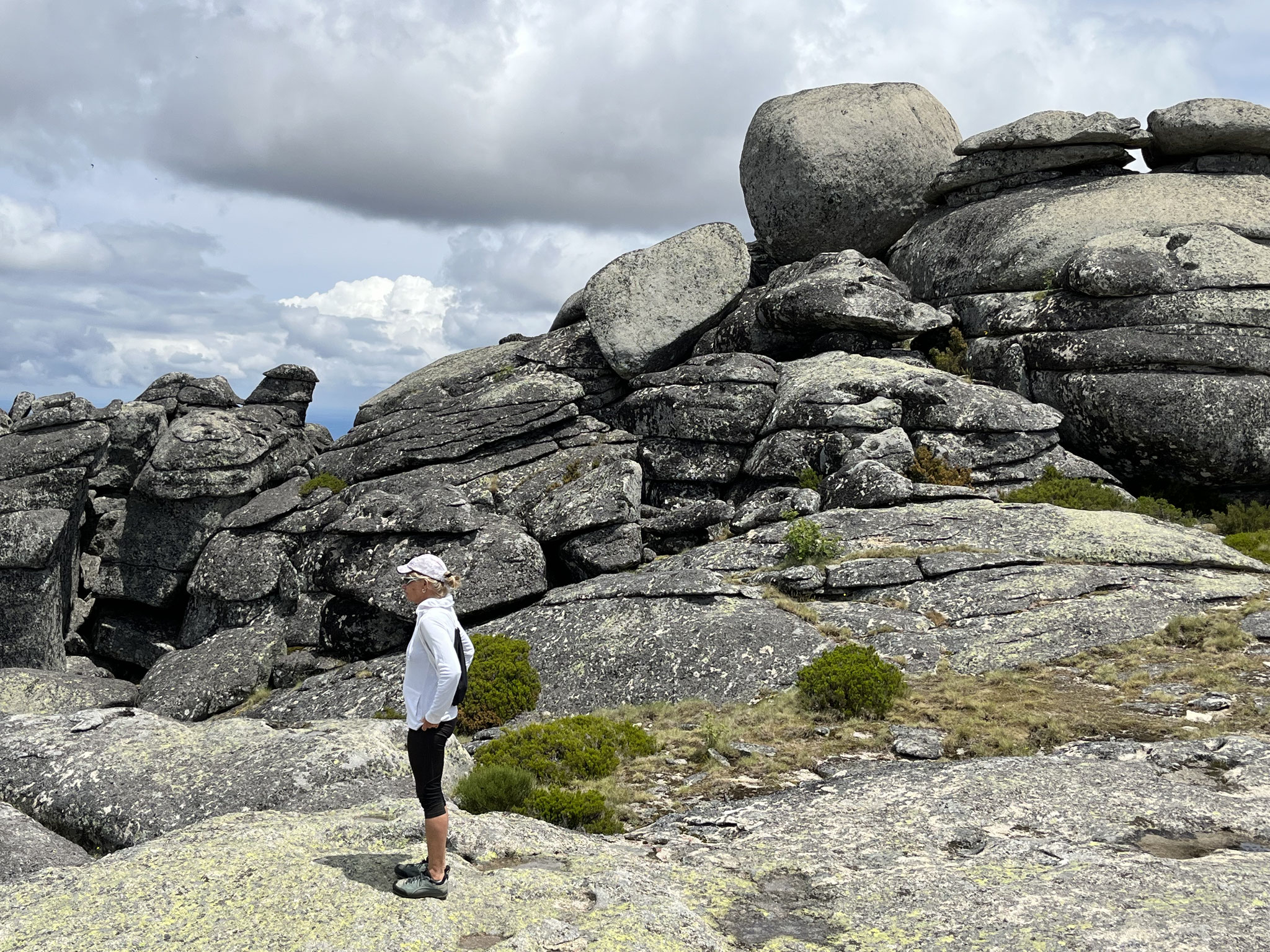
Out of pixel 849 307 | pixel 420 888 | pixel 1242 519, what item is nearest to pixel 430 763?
pixel 420 888

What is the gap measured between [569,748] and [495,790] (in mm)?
2381

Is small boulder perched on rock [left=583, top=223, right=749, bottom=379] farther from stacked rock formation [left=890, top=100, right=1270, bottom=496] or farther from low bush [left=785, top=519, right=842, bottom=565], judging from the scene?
low bush [left=785, top=519, right=842, bottom=565]

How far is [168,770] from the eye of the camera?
1302 centimetres

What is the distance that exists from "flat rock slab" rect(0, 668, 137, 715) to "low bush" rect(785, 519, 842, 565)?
17556 mm

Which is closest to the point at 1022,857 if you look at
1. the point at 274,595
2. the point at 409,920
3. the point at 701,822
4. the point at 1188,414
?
the point at 701,822

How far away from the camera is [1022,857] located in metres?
9.94

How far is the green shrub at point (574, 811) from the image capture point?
12.5 meters

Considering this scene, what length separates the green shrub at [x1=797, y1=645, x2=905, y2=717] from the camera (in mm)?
16438

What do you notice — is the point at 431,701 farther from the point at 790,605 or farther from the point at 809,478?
the point at 809,478

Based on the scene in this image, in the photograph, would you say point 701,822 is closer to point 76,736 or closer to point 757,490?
point 76,736

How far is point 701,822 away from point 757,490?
736 inches

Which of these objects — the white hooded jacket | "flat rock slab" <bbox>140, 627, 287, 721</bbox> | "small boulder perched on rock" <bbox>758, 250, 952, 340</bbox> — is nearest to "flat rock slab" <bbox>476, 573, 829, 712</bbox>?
"flat rock slab" <bbox>140, 627, 287, 721</bbox>

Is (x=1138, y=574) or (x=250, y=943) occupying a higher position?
(x=1138, y=574)

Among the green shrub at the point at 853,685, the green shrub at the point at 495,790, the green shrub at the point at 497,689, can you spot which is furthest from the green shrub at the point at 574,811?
the green shrub at the point at 497,689
